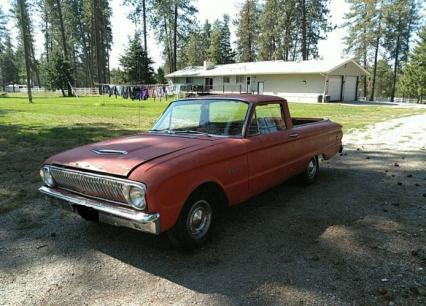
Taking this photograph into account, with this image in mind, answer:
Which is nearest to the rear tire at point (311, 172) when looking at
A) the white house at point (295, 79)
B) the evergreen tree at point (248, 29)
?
the white house at point (295, 79)

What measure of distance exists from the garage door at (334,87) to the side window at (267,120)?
3212 centimetres

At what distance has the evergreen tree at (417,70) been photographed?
47062 millimetres

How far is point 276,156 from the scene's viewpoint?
4.98 m

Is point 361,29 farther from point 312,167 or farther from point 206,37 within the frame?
point 312,167

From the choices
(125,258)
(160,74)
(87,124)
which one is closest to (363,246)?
(125,258)

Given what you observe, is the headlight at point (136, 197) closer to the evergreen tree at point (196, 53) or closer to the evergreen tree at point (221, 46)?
the evergreen tree at point (221, 46)

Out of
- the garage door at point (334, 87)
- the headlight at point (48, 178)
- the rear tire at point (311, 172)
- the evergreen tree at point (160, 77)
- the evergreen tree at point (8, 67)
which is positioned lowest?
the rear tire at point (311, 172)

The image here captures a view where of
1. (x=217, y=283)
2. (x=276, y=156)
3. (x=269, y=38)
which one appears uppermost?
(x=269, y=38)

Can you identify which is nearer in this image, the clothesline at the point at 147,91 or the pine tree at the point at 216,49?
the clothesline at the point at 147,91

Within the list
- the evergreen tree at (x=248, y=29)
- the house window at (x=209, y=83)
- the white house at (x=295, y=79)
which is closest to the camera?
the white house at (x=295, y=79)

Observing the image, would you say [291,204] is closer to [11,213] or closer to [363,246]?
[363,246]

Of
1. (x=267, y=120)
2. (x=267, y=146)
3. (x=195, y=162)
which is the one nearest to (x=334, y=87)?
(x=267, y=120)

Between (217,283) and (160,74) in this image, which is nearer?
(217,283)

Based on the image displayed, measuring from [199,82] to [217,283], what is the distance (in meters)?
45.4
